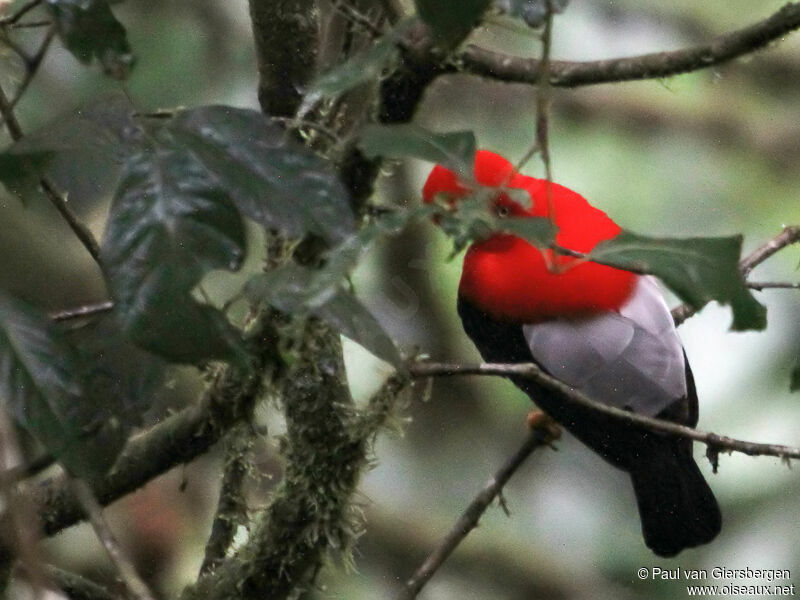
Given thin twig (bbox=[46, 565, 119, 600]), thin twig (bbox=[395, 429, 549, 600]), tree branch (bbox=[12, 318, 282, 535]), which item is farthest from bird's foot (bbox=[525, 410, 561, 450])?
thin twig (bbox=[46, 565, 119, 600])

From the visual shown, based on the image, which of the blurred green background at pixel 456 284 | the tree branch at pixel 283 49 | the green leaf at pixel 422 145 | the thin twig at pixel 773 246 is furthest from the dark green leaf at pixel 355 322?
the blurred green background at pixel 456 284

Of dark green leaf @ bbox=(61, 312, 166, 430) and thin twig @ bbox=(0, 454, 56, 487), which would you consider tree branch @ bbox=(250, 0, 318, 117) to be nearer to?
dark green leaf @ bbox=(61, 312, 166, 430)

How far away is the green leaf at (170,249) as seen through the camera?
0.89 meters

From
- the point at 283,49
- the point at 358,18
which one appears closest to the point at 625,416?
the point at 358,18

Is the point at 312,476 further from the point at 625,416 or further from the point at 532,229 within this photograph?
the point at 532,229

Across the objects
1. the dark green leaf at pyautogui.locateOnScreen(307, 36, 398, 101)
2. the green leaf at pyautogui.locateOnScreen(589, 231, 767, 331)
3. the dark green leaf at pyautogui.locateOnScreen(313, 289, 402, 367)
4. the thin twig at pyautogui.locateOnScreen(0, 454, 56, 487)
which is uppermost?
the dark green leaf at pyautogui.locateOnScreen(307, 36, 398, 101)

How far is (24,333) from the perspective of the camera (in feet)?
3.25

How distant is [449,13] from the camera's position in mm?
897

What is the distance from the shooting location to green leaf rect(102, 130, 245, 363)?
0.89 meters

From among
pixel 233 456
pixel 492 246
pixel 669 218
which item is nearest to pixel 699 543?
pixel 492 246

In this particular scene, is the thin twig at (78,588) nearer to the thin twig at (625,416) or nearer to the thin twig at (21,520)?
the thin twig at (21,520)

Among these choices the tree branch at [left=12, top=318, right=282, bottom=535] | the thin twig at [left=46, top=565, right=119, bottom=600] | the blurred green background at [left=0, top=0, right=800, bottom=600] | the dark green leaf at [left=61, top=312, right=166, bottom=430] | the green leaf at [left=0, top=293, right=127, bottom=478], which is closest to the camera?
the green leaf at [left=0, top=293, right=127, bottom=478]

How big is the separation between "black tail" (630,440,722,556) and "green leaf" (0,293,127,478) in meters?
1.14

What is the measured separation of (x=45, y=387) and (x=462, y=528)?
0.71 meters
